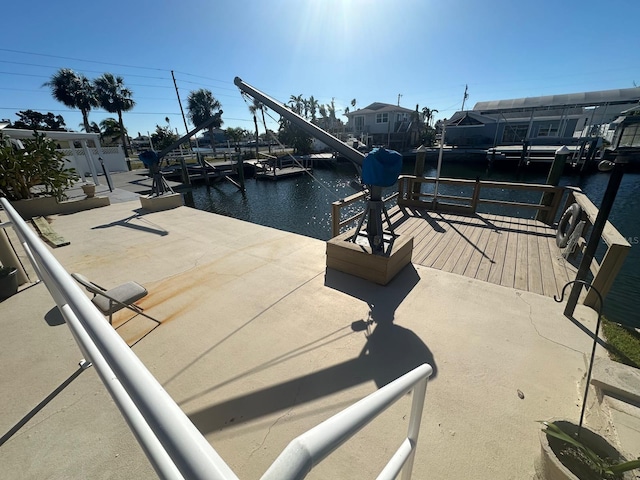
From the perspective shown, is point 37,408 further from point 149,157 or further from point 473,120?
point 473,120

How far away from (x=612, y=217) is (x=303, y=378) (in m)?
18.0

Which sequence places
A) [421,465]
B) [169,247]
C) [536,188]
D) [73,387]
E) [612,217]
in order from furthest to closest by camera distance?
[612,217] < [536,188] < [169,247] < [73,387] < [421,465]

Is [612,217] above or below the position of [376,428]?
below

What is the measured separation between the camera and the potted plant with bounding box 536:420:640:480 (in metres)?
1.46

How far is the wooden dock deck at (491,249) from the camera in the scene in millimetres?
4223

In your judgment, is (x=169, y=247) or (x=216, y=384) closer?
(x=216, y=384)

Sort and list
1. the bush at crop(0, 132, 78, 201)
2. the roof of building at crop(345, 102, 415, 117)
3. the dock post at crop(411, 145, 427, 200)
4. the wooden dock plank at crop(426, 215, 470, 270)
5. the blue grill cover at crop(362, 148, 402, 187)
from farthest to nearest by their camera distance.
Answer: the roof of building at crop(345, 102, 415, 117), the dock post at crop(411, 145, 427, 200), the bush at crop(0, 132, 78, 201), the wooden dock plank at crop(426, 215, 470, 270), the blue grill cover at crop(362, 148, 402, 187)

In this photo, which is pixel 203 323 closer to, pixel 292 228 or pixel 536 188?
pixel 536 188

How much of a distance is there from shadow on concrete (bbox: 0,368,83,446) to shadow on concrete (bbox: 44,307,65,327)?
1.04 m

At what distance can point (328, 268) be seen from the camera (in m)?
4.48

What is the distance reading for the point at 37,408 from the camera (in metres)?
2.24

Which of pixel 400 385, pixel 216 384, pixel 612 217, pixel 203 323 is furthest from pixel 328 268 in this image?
pixel 612 217

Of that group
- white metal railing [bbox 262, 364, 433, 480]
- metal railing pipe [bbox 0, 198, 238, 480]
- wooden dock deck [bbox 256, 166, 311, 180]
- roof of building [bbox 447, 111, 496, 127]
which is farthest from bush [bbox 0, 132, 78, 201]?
roof of building [bbox 447, 111, 496, 127]

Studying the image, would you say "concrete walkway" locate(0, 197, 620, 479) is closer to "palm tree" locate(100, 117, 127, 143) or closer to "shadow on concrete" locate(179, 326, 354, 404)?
"shadow on concrete" locate(179, 326, 354, 404)
